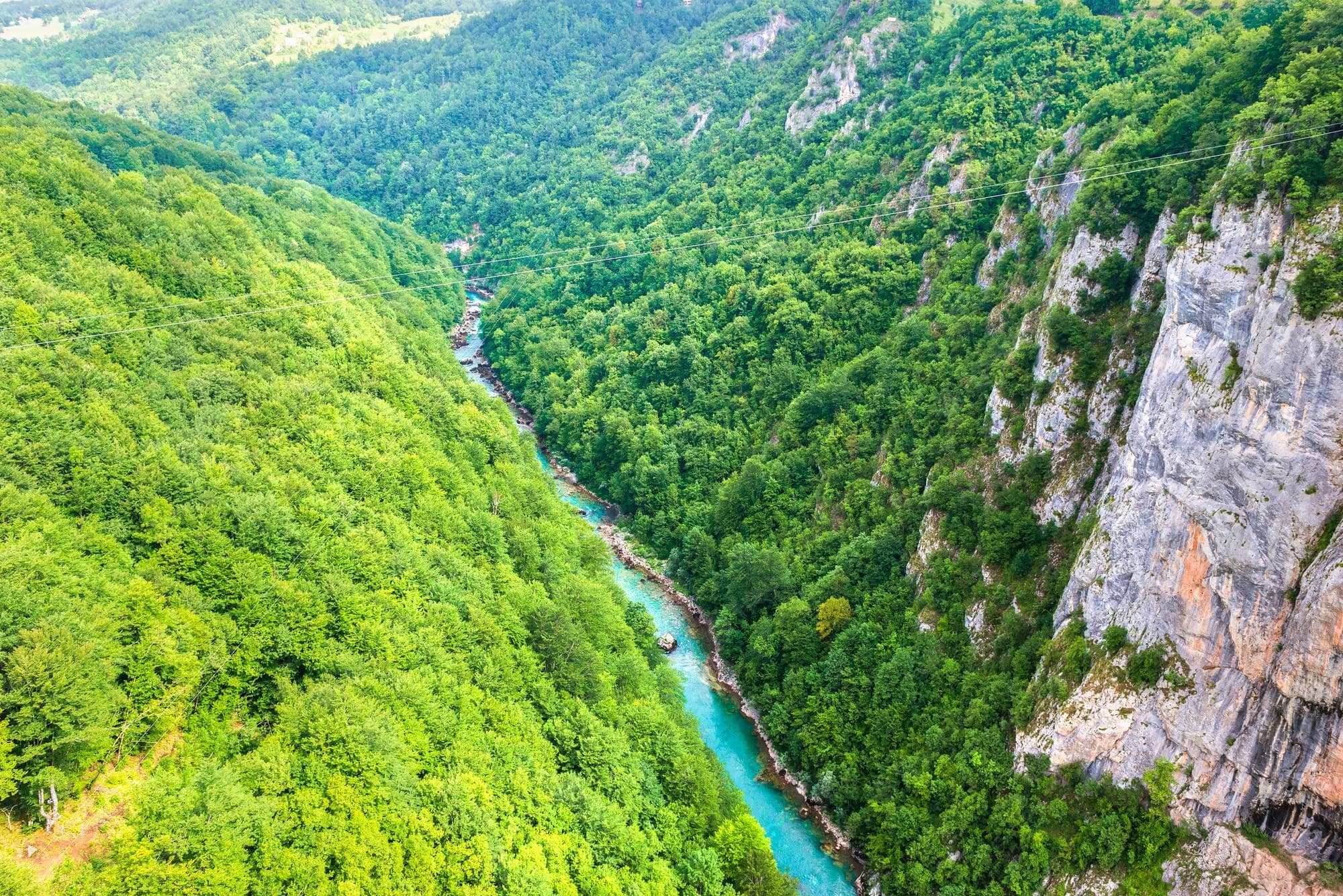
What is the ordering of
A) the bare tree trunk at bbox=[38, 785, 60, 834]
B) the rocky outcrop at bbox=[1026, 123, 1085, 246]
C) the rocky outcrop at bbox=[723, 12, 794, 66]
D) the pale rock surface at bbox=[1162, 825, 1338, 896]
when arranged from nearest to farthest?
the bare tree trunk at bbox=[38, 785, 60, 834] → the pale rock surface at bbox=[1162, 825, 1338, 896] → the rocky outcrop at bbox=[1026, 123, 1085, 246] → the rocky outcrop at bbox=[723, 12, 794, 66]

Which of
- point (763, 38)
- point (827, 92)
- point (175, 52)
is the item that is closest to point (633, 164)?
point (763, 38)

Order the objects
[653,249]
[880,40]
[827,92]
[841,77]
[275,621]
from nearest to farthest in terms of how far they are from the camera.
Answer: [275,621]
[880,40]
[841,77]
[653,249]
[827,92]

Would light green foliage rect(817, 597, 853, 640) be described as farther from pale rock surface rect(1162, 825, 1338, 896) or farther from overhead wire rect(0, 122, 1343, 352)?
overhead wire rect(0, 122, 1343, 352)

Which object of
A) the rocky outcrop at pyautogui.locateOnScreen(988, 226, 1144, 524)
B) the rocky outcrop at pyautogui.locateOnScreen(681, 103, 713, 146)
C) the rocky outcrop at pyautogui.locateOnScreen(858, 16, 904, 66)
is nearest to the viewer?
the rocky outcrop at pyautogui.locateOnScreen(988, 226, 1144, 524)

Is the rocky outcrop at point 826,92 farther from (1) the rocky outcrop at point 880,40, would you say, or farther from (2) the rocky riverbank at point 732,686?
(2) the rocky riverbank at point 732,686

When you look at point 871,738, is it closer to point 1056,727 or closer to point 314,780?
point 1056,727

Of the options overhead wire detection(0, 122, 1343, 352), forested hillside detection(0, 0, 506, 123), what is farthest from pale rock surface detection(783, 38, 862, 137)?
forested hillside detection(0, 0, 506, 123)

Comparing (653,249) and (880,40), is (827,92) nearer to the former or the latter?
(880,40)

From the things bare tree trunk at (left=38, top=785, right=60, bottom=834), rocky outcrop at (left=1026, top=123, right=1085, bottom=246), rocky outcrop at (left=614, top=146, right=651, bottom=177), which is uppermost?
rocky outcrop at (left=614, top=146, right=651, bottom=177)
